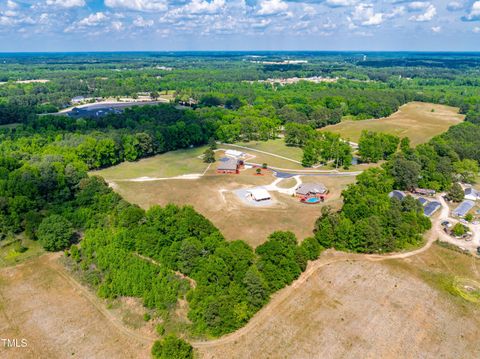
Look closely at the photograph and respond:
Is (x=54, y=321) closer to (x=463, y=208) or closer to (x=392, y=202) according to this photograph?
(x=392, y=202)

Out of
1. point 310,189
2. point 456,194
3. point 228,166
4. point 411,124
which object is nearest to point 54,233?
point 228,166

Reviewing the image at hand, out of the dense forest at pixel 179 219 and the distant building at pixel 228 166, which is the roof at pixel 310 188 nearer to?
the dense forest at pixel 179 219

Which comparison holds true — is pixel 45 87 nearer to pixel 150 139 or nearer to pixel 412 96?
pixel 150 139

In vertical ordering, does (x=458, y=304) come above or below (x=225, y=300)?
below

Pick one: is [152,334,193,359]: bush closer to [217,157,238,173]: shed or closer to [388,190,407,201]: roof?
[388,190,407,201]: roof

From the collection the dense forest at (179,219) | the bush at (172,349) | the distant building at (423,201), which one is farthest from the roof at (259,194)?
the bush at (172,349)

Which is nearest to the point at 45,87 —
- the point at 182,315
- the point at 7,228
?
the point at 7,228
